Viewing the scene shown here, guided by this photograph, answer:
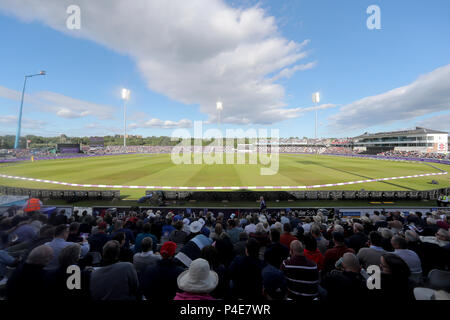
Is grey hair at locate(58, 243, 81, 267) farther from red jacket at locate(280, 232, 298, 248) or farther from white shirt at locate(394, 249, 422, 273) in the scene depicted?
white shirt at locate(394, 249, 422, 273)

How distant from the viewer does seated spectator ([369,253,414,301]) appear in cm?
278

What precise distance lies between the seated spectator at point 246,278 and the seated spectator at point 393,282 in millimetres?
1639

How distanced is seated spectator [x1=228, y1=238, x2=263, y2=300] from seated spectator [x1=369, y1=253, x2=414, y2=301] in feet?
5.38

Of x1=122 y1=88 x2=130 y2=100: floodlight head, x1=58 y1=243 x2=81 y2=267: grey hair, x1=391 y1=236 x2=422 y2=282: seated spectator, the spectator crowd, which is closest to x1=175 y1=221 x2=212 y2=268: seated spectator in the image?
the spectator crowd

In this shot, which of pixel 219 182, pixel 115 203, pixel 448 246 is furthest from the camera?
pixel 219 182

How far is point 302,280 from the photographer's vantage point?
Answer: 9.93 feet

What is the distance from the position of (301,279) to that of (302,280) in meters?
0.02

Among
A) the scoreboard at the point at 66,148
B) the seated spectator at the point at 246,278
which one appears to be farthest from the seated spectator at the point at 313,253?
the scoreboard at the point at 66,148

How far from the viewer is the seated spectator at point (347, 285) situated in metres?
2.65

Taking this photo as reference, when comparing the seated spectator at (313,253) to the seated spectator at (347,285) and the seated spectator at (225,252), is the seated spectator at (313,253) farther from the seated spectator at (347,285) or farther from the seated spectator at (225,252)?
the seated spectator at (225,252)
